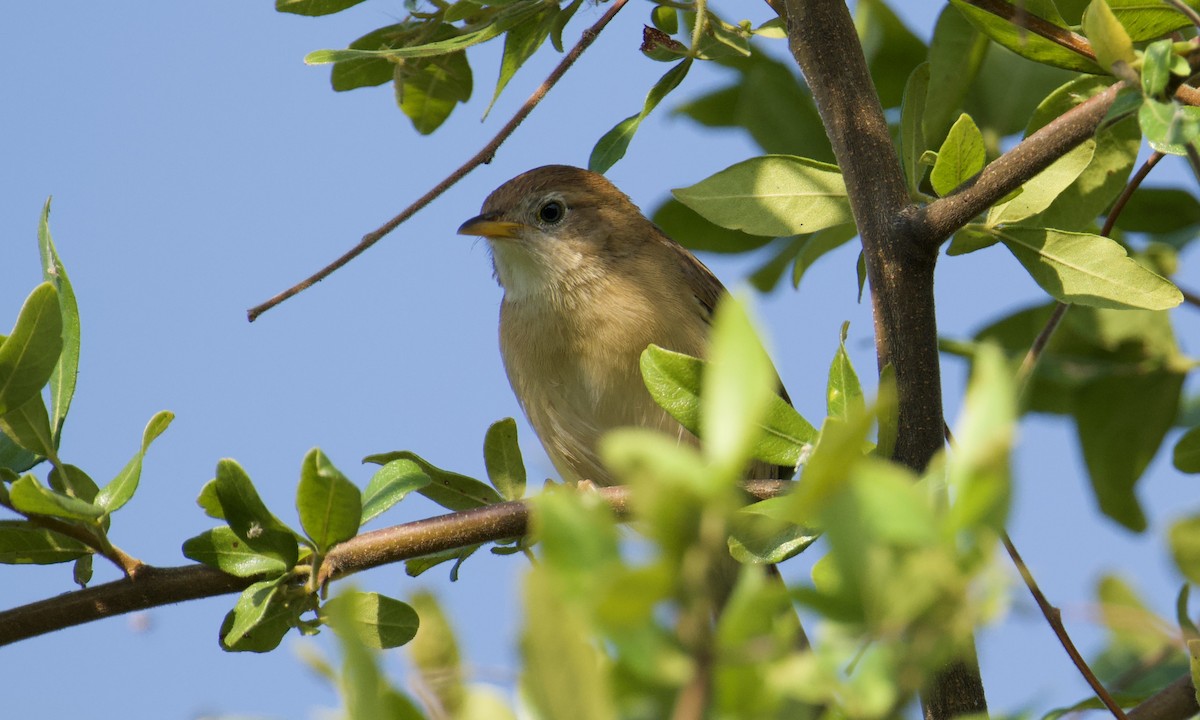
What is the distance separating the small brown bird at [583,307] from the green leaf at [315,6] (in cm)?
196

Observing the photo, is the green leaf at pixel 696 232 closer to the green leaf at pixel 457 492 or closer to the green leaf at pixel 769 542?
the green leaf at pixel 457 492

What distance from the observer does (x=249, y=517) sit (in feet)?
8.52

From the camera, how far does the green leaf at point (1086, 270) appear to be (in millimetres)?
2656

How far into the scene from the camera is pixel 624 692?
1.05m

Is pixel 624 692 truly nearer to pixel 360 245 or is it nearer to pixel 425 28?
pixel 360 245

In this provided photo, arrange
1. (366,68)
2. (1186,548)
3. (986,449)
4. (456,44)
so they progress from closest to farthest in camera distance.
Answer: (986,449) < (1186,548) < (456,44) < (366,68)

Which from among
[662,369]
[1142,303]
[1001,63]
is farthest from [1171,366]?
[662,369]

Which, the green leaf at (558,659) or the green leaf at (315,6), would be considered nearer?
the green leaf at (558,659)

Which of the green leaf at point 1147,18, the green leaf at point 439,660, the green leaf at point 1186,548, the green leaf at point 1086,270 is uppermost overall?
the green leaf at point 1147,18

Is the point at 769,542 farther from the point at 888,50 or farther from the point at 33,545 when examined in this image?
the point at 888,50

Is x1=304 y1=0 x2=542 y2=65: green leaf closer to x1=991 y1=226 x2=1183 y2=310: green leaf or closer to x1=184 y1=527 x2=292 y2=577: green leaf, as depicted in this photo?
x1=184 y1=527 x2=292 y2=577: green leaf

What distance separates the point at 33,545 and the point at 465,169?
1.26 metres

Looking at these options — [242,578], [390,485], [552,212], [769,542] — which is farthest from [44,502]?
[552,212]

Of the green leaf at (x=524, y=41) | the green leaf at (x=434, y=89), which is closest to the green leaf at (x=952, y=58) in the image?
the green leaf at (x=524, y=41)
